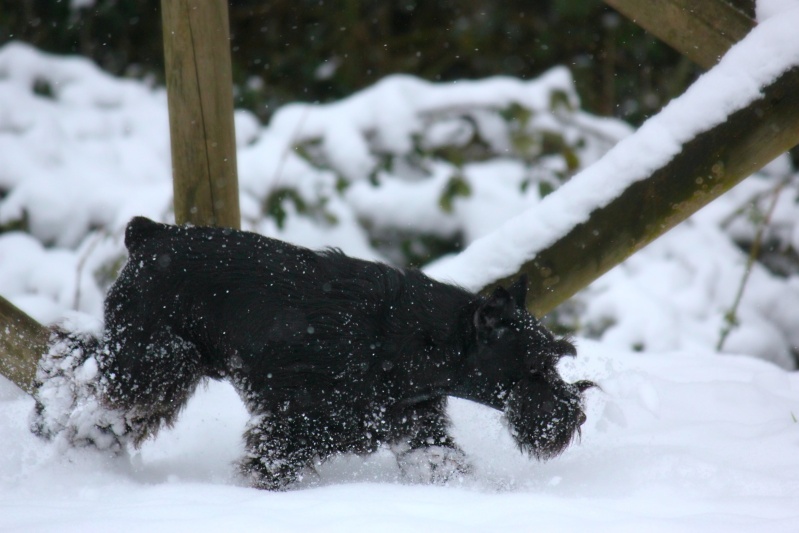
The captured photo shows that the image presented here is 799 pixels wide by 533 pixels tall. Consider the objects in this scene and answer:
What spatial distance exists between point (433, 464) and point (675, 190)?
1369mm

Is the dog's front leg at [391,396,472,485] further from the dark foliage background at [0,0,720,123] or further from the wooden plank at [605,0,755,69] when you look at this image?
the dark foliage background at [0,0,720,123]

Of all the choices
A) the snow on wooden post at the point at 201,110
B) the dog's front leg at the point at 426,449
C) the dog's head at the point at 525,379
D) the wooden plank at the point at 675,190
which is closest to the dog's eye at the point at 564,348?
the dog's head at the point at 525,379

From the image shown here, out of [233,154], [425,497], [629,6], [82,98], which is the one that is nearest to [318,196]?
[82,98]

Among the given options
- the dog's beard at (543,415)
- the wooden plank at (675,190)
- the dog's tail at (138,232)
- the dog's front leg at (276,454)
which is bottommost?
the dog's front leg at (276,454)

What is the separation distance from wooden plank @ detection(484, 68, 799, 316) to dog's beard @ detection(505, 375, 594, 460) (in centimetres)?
47

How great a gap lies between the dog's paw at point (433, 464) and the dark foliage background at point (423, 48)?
5804 mm

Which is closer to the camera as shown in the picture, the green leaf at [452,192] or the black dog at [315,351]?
the black dog at [315,351]

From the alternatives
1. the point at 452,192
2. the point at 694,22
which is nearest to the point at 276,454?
the point at 694,22

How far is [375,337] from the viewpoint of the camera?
9.25ft

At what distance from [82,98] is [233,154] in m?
4.31

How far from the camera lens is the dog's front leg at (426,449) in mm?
2855

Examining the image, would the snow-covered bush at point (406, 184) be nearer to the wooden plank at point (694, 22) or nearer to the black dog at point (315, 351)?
the wooden plank at point (694, 22)

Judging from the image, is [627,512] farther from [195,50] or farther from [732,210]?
[732,210]

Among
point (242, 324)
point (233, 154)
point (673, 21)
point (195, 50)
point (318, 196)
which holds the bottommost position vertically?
point (242, 324)
